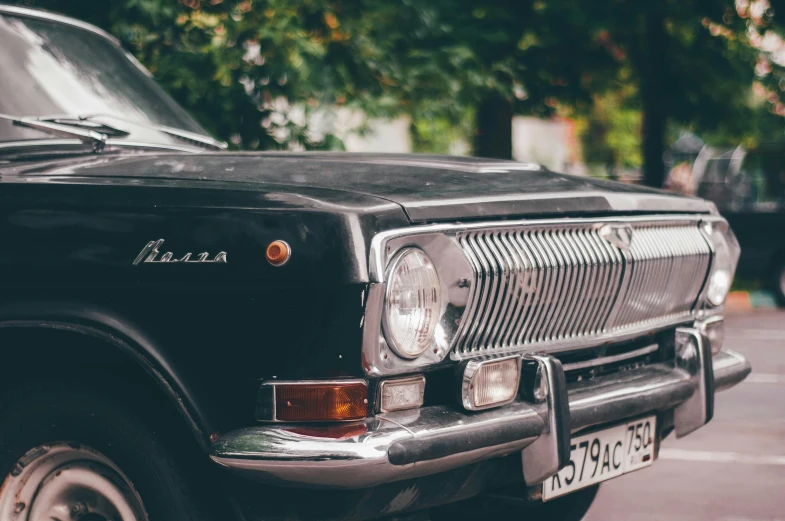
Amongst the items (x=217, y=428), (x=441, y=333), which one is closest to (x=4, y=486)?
(x=217, y=428)

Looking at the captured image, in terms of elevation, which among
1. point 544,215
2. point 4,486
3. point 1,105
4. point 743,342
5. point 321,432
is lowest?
point 743,342

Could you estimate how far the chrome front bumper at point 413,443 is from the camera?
2.73 meters

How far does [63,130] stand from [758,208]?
1277 centimetres

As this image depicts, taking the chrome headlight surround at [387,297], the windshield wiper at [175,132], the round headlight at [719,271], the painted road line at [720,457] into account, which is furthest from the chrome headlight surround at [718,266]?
the painted road line at [720,457]

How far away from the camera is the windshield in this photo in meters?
3.88

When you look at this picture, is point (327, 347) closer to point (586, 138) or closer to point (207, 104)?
point (207, 104)

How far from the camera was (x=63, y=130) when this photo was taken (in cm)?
386

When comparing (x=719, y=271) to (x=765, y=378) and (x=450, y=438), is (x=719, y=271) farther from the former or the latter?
(x=765, y=378)

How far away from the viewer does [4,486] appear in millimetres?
3152

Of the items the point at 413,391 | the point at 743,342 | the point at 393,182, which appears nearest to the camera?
the point at 413,391

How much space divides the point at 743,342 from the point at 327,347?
9.25 metres

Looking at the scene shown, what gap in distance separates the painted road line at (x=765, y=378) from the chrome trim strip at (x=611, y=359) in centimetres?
549

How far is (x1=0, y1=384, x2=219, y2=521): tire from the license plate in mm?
1057

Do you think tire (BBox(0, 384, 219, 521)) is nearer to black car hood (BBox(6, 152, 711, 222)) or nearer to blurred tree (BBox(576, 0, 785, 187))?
black car hood (BBox(6, 152, 711, 222))
